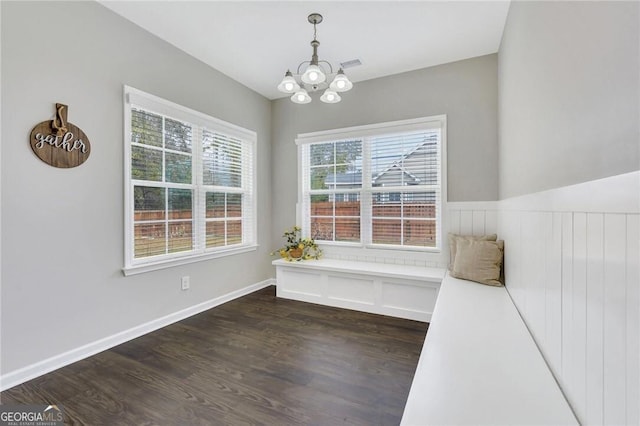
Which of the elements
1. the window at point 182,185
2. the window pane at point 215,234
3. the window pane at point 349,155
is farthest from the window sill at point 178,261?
the window pane at point 349,155

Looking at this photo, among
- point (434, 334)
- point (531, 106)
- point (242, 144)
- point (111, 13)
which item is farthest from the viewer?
point (242, 144)

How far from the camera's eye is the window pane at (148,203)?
2.63 m

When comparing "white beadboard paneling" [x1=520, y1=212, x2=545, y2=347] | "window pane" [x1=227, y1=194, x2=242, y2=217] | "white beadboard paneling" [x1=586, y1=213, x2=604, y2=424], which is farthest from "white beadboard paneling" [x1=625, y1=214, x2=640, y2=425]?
"window pane" [x1=227, y1=194, x2=242, y2=217]

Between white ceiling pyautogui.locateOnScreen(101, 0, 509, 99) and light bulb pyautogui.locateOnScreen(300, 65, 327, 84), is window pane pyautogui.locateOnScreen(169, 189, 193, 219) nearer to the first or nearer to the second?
white ceiling pyautogui.locateOnScreen(101, 0, 509, 99)

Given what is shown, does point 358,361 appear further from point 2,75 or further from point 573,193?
point 2,75

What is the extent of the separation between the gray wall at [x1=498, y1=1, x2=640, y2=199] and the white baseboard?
3.19m

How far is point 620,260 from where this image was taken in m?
0.71

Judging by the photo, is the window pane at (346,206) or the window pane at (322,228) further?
the window pane at (322,228)

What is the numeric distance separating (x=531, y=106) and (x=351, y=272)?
2222mm

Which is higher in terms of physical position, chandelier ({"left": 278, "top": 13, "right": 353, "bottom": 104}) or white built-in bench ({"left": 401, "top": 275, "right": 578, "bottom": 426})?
chandelier ({"left": 278, "top": 13, "right": 353, "bottom": 104})

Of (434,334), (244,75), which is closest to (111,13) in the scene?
(244,75)

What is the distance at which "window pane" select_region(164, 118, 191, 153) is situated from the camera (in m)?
2.89

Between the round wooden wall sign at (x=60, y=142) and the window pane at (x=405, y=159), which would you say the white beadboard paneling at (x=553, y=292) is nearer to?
the window pane at (x=405, y=159)

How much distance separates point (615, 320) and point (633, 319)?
0.29 feet
